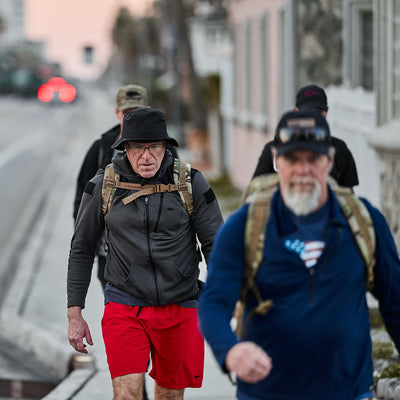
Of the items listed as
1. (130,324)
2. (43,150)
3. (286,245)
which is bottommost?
(43,150)

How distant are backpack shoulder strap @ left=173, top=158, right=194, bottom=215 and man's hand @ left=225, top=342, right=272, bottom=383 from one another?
165 centimetres

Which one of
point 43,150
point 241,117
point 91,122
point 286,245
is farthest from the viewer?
point 91,122

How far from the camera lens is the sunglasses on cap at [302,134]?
3.22 metres

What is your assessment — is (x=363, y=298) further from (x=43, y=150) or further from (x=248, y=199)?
(x=43, y=150)

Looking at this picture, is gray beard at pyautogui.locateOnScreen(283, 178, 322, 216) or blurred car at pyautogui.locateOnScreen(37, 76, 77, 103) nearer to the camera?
gray beard at pyautogui.locateOnScreen(283, 178, 322, 216)

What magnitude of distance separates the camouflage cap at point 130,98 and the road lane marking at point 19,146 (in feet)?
66.2

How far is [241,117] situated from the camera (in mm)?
21312

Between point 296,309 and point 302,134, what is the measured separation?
55 cm

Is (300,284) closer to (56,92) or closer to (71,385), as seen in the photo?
(71,385)

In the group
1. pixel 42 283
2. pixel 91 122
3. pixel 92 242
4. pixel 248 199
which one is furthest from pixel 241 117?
pixel 91 122

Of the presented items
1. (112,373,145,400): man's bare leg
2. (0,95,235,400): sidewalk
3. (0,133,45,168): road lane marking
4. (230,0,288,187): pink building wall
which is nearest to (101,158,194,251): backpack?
(112,373,145,400): man's bare leg

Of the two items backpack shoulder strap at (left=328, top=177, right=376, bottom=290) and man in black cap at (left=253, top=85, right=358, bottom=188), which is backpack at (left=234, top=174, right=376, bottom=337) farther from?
man in black cap at (left=253, top=85, right=358, bottom=188)

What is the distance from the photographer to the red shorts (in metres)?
4.68

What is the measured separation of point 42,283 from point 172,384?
6157 millimetres
